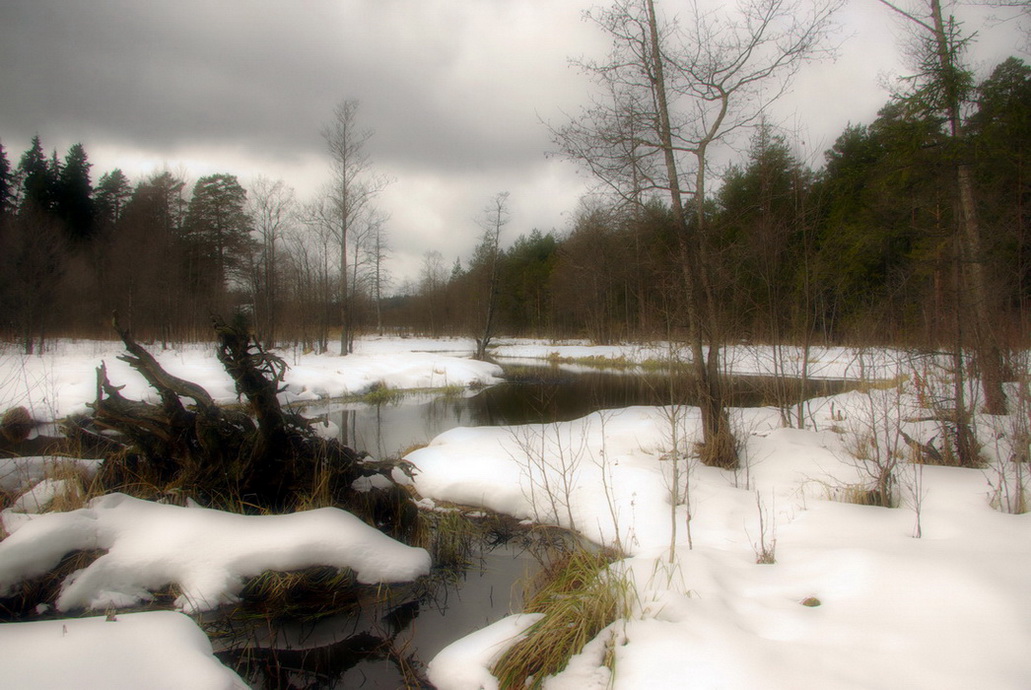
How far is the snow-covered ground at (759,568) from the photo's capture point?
2.53 metres

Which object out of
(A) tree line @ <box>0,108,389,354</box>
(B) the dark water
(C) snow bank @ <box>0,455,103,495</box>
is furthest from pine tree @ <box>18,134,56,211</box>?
(C) snow bank @ <box>0,455,103,495</box>

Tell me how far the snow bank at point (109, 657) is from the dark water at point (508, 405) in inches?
213

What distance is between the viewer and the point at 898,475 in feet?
18.1

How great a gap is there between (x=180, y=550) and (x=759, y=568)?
14.5ft

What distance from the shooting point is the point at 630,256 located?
2248 centimetres

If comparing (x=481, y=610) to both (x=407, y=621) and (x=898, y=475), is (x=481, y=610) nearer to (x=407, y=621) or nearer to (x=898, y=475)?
(x=407, y=621)

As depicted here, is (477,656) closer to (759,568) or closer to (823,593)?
(759,568)

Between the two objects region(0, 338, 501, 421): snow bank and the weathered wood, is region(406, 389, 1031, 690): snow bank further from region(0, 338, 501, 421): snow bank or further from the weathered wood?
region(0, 338, 501, 421): snow bank

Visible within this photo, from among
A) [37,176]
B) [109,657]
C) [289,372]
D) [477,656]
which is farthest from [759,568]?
[37,176]

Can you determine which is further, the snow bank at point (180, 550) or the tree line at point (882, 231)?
the tree line at point (882, 231)

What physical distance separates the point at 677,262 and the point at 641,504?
3.20 metres

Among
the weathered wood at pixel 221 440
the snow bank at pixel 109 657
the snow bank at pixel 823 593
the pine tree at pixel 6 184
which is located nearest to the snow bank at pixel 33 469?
the weathered wood at pixel 221 440

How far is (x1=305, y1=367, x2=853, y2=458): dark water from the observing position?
32.9 ft

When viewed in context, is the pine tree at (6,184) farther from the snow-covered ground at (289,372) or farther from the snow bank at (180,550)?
the snow bank at (180,550)
